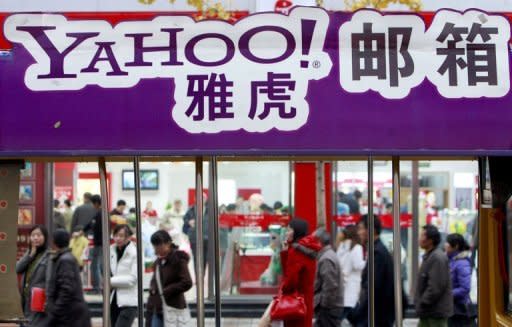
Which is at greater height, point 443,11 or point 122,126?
point 443,11

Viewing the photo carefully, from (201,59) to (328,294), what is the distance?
382 centimetres

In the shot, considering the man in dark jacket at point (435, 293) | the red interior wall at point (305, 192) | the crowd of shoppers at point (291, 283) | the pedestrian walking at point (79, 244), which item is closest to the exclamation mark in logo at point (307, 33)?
the crowd of shoppers at point (291, 283)

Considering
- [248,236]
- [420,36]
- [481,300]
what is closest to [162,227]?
[248,236]

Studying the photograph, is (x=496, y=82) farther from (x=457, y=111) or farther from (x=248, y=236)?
(x=248, y=236)

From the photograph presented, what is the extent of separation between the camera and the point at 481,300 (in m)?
5.82

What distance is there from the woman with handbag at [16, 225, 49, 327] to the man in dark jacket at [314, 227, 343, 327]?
254cm

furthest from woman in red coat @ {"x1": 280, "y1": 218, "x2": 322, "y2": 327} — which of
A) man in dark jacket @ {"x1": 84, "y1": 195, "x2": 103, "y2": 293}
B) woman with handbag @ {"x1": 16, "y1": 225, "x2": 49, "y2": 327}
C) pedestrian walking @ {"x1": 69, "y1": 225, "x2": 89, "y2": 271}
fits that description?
pedestrian walking @ {"x1": 69, "y1": 225, "x2": 89, "y2": 271}

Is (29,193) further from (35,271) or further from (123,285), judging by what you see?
(123,285)

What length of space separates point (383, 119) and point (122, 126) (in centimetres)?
147

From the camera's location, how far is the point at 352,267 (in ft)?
31.8

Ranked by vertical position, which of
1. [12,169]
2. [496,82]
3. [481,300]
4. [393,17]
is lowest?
[481,300]

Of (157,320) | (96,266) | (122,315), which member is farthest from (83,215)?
(157,320)

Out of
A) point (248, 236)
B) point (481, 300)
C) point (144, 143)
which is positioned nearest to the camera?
point (144, 143)

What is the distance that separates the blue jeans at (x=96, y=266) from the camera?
1225 centimetres
